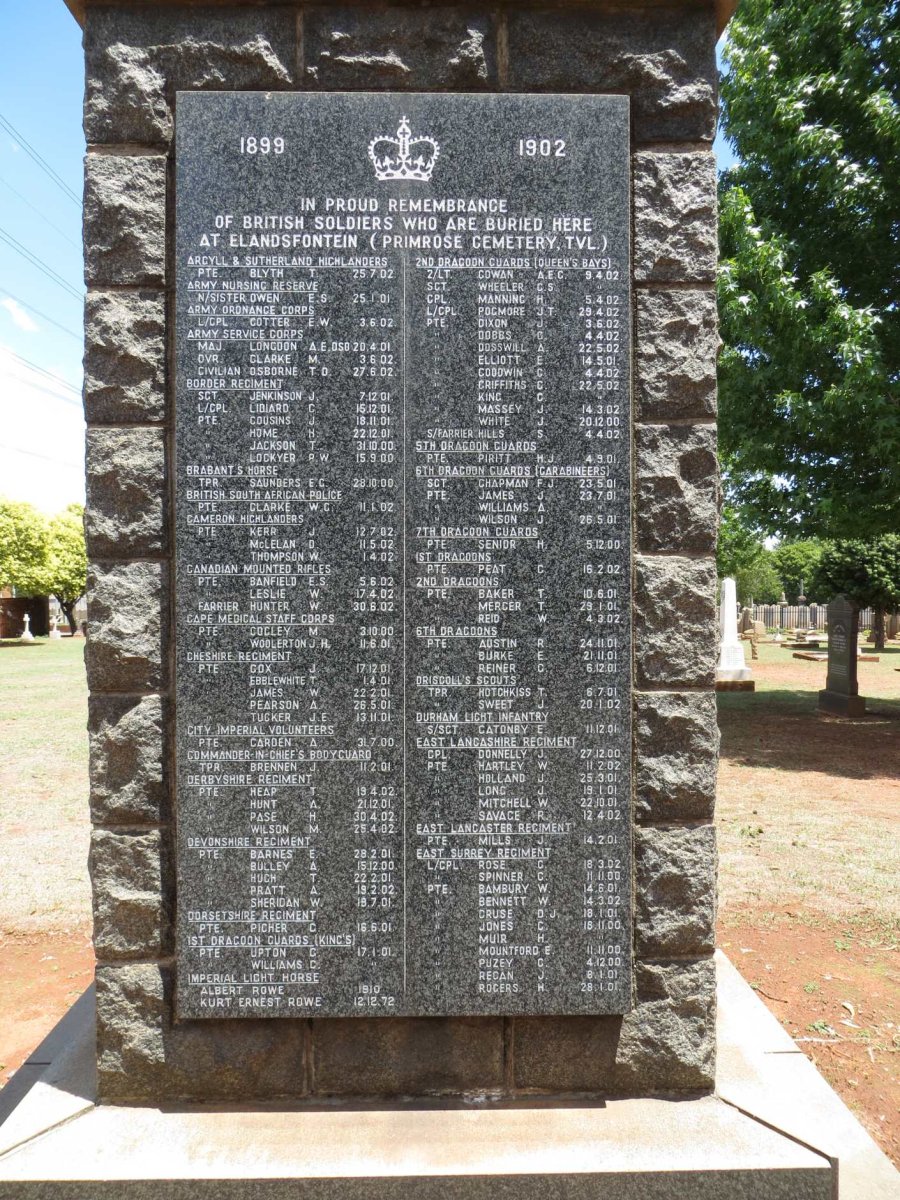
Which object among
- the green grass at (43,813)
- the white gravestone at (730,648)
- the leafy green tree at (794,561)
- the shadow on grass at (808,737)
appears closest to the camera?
the green grass at (43,813)

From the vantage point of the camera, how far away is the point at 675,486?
124 inches

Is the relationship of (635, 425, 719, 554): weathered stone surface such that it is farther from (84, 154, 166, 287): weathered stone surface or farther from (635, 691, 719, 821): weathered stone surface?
(84, 154, 166, 287): weathered stone surface

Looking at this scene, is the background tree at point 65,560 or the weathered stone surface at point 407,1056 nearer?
→ the weathered stone surface at point 407,1056

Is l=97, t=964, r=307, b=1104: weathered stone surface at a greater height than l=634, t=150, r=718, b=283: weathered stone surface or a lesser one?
lesser

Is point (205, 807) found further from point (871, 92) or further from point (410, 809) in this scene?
point (871, 92)

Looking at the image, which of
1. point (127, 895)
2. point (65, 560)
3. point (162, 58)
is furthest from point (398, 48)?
point (65, 560)

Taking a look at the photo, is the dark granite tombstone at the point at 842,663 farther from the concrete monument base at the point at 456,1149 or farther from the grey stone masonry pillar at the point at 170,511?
the grey stone masonry pillar at the point at 170,511

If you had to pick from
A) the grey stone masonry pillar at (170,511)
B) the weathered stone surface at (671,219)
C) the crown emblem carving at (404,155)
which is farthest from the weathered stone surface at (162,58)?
the weathered stone surface at (671,219)

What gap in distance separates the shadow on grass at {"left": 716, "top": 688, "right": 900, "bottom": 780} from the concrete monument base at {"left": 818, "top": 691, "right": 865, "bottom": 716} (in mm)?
198

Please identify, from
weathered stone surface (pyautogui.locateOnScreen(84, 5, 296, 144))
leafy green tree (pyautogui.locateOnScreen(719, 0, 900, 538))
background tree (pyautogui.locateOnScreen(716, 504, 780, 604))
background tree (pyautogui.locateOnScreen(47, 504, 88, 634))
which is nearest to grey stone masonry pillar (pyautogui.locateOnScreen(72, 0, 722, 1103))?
weathered stone surface (pyautogui.locateOnScreen(84, 5, 296, 144))

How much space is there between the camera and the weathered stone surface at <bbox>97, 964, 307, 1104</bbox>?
10.1 feet

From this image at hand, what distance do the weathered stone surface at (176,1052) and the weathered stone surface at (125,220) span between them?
256 centimetres

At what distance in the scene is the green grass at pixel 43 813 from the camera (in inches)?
245

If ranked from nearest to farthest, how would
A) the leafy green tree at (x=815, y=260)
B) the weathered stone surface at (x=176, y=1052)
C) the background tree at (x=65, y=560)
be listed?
the weathered stone surface at (x=176, y=1052) < the leafy green tree at (x=815, y=260) < the background tree at (x=65, y=560)
